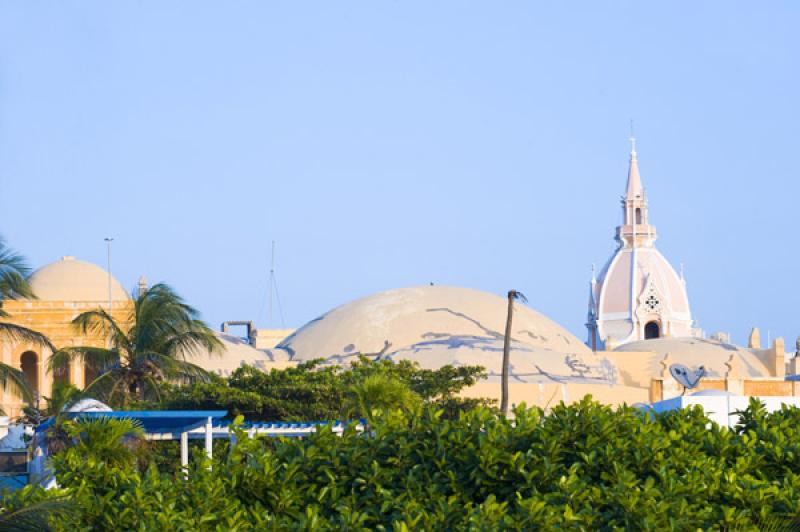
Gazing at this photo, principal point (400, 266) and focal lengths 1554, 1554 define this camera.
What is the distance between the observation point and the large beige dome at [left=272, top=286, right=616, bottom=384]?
192ft

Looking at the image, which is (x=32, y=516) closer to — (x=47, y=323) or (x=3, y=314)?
(x=3, y=314)

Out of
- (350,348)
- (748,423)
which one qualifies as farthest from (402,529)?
(350,348)

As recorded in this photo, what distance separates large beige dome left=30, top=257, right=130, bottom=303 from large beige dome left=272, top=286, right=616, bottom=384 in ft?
32.3

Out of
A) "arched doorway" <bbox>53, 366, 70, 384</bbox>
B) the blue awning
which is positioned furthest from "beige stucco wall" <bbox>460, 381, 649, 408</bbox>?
the blue awning

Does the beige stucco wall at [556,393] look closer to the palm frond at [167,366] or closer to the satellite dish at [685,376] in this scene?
the satellite dish at [685,376]

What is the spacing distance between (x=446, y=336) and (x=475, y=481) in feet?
156

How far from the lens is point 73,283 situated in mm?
56312

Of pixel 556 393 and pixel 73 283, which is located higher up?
pixel 73 283

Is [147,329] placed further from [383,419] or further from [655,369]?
[655,369]

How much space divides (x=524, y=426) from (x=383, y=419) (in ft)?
5.07

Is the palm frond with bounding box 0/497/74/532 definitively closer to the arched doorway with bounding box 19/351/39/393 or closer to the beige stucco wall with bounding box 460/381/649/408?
the beige stucco wall with bounding box 460/381/649/408

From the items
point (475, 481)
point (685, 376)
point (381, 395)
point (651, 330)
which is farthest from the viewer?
point (651, 330)

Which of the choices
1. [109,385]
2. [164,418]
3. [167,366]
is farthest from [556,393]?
[164,418]

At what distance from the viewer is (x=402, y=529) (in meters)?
12.4
